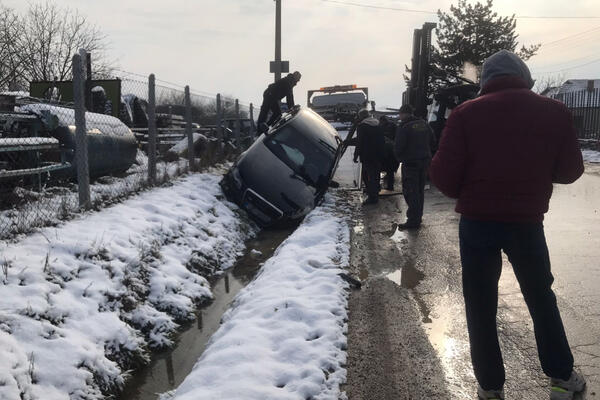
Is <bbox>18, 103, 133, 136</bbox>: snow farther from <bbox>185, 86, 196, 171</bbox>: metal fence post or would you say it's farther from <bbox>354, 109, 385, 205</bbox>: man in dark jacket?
<bbox>354, 109, 385, 205</bbox>: man in dark jacket

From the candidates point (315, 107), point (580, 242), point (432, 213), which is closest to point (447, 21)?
point (315, 107)

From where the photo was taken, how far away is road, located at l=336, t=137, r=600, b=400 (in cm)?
315

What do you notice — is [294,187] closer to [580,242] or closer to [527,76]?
[580,242]

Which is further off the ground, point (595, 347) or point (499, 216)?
point (499, 216)

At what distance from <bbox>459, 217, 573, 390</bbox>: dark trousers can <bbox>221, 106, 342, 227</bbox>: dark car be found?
5725mm

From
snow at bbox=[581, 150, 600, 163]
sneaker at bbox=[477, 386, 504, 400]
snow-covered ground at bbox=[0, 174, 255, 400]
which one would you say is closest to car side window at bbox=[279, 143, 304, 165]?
snow-covered ground at bbox=[0, 174, 255, 400]

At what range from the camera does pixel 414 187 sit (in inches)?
304

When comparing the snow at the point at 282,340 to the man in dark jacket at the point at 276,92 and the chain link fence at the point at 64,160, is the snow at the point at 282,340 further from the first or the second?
the man in dark jacket at the point at 276,92

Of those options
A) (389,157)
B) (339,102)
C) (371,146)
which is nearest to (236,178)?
(371,146)

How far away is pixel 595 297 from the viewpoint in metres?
4.46

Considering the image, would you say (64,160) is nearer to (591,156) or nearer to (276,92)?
(276,92)

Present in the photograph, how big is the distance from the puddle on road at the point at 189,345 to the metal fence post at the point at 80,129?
2047 mm

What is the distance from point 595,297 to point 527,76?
2715 mm

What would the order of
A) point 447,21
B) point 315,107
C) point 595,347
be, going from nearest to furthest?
→ point 595,347 → point 315,107 → point 447,21
